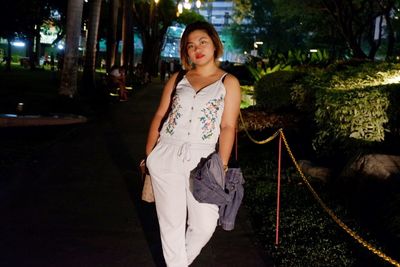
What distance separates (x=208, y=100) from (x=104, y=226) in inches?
104

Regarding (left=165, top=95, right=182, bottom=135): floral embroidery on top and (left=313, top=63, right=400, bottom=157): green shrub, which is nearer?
(left=165, top=95, right=182, bottom=135): floral embroidery on top

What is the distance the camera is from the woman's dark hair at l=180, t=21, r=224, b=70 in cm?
385

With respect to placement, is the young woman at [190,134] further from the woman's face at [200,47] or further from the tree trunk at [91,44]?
the tree trunk at [91,44]

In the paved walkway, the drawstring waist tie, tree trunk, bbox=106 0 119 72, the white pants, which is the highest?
tree trunk, bbox=106 0 119 72

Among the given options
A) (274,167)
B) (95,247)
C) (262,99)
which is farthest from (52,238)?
(262,99)

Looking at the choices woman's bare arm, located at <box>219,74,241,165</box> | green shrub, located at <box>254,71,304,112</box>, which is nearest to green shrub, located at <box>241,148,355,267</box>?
woman's bare arm, located at <box>219,74,241,165</box>

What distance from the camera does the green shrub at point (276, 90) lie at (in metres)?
14.5

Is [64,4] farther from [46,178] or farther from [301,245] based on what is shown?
[301,245]

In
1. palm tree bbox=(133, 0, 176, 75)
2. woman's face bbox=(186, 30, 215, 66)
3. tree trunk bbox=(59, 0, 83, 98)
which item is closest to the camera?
woman's face bbox=(186, 30, 215, 66)

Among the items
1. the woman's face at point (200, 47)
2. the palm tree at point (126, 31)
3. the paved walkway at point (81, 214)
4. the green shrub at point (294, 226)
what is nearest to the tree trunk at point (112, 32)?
the palm tree at point (126, 31)

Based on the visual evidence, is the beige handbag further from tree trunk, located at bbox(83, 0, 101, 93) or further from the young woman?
tree trunk, located at bbox(83, 0, 101, 93)

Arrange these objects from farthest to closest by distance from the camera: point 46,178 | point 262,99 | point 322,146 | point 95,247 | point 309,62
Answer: point 309,62 < point 262,99 < point 322,146 < point 46,178 < point 95,247

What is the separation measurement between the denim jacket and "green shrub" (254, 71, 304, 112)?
1072 centimetres

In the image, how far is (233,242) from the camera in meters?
5.59
